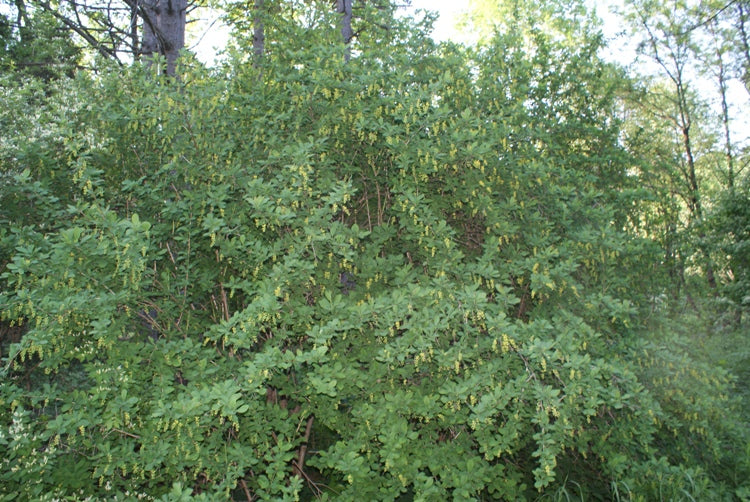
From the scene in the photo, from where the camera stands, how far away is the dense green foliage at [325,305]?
3900mm

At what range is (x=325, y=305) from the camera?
4.14 m

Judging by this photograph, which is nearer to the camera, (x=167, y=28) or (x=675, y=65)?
(x=167, y=28)

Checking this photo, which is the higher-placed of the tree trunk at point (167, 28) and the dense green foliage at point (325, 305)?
the tree trunk at point (167, 28)

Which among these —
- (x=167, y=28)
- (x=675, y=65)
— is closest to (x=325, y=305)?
(x=167, y=28)

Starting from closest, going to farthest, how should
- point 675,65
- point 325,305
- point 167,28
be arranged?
point 325,305 → point 167,28 → point 675,65

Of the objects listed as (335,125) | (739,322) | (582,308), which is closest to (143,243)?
(335,125)

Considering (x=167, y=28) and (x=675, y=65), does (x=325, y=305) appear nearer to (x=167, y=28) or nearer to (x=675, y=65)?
(x=167, y=28)

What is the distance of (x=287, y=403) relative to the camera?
5.45 metres

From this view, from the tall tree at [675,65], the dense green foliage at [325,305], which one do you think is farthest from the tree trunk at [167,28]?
the tall tree at [675,65]

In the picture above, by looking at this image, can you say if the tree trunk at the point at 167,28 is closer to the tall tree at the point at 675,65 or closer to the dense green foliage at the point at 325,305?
the dense green foliage at the point at 325,305

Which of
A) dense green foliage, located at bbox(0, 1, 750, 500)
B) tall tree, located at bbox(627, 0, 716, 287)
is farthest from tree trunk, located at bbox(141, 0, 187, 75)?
tall tree, located at bbox(627, 0, 716, 287)

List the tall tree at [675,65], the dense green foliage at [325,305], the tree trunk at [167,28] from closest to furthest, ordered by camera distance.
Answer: the dense green foliage at [325,305] → the tree trunk at [167,28] → the tall tree at [675,65]

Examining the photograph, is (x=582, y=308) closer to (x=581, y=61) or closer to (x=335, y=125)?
(x=335, y=125)

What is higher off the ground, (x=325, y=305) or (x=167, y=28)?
(x=167, y=28)
